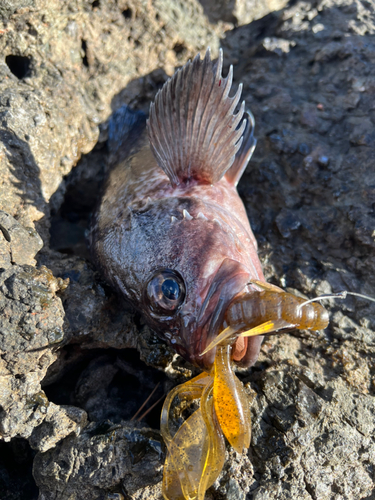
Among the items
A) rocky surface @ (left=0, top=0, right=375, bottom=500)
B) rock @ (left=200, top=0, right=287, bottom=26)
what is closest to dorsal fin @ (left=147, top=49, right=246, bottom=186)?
rocky surface @ (left=0, top=0, right=375, bottom=500)

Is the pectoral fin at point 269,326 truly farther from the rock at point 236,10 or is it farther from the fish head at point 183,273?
the rock at point 236,10

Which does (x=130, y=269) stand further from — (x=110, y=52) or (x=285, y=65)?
(x=285, y=65)

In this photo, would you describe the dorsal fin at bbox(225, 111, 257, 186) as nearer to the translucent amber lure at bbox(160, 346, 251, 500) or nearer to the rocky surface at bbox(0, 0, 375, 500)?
the rocky surface at bbox(0, 0, 375, 500)

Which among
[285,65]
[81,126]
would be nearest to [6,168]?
[81,126]

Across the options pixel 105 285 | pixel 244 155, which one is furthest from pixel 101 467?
pixel 244 155

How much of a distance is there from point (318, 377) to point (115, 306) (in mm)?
1703

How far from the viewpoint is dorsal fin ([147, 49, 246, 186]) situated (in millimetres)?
3023

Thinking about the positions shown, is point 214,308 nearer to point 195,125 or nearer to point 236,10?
point 195,125

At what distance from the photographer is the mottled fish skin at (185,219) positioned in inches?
95.2

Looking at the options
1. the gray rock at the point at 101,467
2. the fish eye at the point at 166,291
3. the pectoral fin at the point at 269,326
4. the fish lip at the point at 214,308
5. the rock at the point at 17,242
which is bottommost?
the gray rock at the point at 101,467

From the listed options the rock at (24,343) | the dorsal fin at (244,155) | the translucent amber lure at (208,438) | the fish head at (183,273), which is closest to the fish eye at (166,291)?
the fish head at (183,273)

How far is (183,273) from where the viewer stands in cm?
249

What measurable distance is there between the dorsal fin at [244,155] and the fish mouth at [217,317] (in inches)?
53.2

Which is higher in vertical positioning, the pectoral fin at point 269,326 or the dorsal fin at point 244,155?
the dorsal fin at point 244,155
